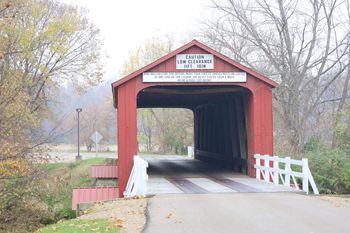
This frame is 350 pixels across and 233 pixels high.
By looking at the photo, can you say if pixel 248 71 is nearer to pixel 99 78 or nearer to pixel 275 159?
pixel 275 159

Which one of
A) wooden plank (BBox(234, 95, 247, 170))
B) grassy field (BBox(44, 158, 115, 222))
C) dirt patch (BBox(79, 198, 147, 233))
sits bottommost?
grassy field (BBox(44, 158, 115, 222))

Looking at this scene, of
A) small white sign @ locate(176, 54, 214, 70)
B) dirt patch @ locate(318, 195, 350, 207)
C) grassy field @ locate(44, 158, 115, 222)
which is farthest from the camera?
Answer: grassy field @ locate(44, 158, 115, 222)

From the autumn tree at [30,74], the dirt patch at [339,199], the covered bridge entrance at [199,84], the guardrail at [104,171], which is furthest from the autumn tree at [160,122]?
the dirt patch at [339,199]

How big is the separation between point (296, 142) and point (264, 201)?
19737 millimetres

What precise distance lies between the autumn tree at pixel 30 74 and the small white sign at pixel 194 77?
172 inches

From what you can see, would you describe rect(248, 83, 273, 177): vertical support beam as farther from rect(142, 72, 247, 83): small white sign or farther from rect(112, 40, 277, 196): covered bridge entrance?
rect(142, 72, 247, 83): small white sign

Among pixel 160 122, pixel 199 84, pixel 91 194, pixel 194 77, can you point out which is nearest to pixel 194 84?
pixel 199 84

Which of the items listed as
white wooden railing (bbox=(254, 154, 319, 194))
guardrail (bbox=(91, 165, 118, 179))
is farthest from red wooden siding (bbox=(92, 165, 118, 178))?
white wooden railing (bbox=(254, 154, 319, 194))

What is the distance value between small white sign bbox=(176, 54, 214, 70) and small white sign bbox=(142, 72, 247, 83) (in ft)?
0.71

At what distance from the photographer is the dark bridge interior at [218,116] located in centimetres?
2191

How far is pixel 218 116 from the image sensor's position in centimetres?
2747

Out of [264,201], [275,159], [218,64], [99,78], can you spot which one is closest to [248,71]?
[218,64]

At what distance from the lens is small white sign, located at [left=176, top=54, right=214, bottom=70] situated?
19.1 m

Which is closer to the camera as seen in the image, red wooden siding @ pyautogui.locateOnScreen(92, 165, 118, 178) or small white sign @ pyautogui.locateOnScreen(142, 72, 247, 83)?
small white sign @ pyautogui.locateOnScreen(142, 72, 247, 83)
